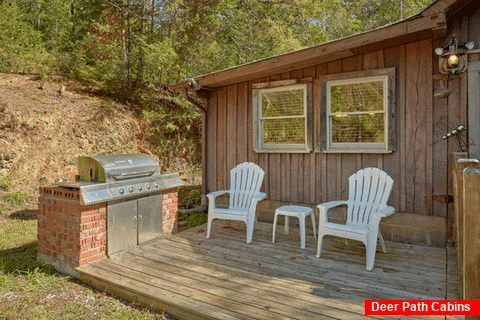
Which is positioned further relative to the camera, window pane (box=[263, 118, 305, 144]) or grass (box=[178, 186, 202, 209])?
grass (box=[178, 186, 202, 209])

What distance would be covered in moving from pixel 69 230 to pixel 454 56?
172 inches

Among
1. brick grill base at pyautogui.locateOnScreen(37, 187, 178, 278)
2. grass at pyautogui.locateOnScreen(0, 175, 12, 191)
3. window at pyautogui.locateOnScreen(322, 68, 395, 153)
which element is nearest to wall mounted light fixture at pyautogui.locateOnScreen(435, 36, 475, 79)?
window at pyautogui.locateOnScreen(322, 68, 395, 153)

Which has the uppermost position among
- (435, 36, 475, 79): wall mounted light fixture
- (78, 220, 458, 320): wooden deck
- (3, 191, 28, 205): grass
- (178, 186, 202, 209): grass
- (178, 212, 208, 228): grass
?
(435, 36, 475, 79): wall mounted light fixture

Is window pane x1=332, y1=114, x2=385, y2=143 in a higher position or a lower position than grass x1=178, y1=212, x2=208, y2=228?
higher

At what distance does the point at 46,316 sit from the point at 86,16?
31.1 feet

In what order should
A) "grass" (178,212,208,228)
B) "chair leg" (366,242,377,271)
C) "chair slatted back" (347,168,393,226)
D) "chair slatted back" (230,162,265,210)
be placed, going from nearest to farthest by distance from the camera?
1. "chair leg" (366,242,377,271)
2. "chair slatted back" (347,168,393,226)
3. "chair slatted back" (230,162,265,210)
4. "grass" (178,212,208,228)

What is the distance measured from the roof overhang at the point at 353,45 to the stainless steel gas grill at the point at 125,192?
6.15 feet

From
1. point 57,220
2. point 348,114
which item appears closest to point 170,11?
point 348,114

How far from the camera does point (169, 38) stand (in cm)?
875

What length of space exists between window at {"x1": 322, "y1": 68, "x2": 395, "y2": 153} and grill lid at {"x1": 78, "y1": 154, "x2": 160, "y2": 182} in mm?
2460

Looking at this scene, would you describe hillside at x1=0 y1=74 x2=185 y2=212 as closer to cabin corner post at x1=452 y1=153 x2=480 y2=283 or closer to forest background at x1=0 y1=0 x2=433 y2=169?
forest background at x1=0 y1=0 x2=433 y2=169

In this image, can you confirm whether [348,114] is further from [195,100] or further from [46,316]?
[46,316]

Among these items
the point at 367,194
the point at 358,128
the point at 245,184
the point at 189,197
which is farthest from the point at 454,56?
the point at 189,197

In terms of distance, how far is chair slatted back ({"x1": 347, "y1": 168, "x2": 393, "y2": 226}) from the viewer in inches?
144
